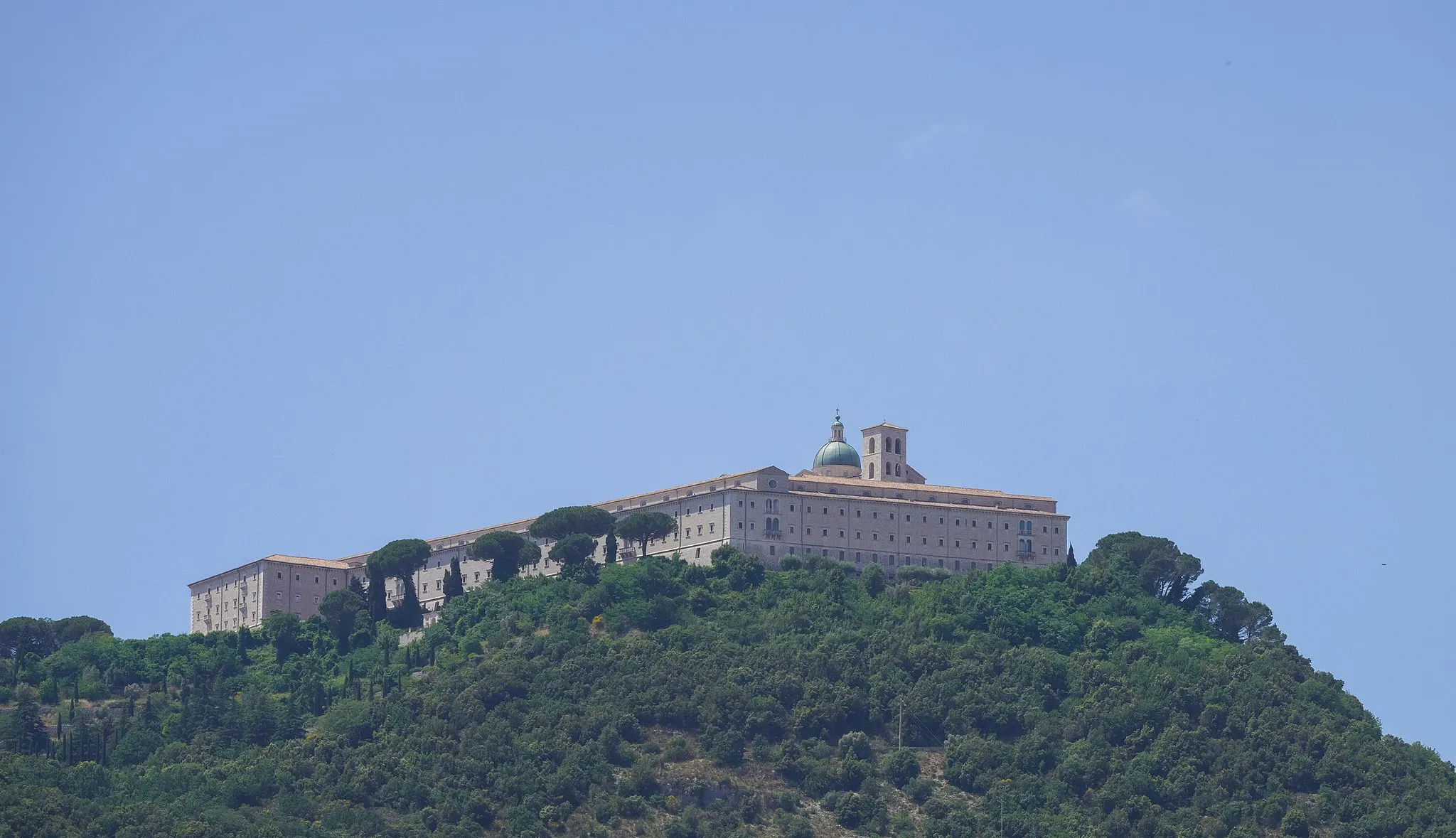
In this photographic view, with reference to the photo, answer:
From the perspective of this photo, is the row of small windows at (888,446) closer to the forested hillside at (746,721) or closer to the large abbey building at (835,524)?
the large abbey building at (835,524)

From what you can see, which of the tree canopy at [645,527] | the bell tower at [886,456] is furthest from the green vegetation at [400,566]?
the bell tower at [886,456]

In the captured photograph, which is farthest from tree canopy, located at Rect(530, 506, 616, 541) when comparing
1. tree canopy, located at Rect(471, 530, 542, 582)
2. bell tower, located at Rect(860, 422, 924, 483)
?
bell tower, located at Rect(860, 422, 924, 483)

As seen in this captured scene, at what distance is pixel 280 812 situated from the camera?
10938 cm

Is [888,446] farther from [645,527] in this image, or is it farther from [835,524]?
[645,527]

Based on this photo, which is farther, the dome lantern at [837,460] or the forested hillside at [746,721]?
the dome lantern at [837,460]

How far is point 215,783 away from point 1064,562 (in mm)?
42458

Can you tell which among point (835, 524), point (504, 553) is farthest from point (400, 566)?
point (835, 524)

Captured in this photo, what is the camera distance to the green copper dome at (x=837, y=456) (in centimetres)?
14112

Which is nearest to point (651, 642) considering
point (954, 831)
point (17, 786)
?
point (954, 831)

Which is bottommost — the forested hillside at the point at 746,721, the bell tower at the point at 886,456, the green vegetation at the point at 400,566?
the forested hillside at the point at 746,721

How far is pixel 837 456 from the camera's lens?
14138cm

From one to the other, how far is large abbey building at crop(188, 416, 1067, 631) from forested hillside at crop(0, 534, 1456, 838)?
2.42 metres

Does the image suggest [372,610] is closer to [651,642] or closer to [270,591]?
[270,591]

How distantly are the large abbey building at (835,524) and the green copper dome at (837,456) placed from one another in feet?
0.15
